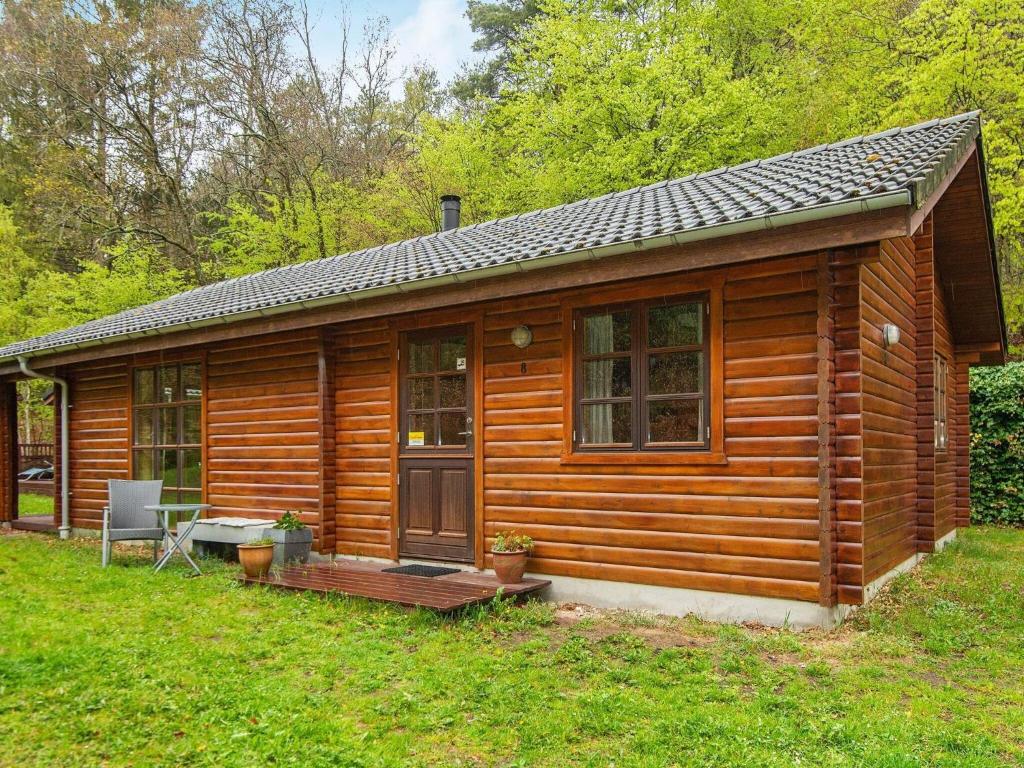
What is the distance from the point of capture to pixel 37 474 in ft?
61.8

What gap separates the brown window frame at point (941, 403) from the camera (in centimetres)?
802

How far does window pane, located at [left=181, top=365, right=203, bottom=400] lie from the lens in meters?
8.98

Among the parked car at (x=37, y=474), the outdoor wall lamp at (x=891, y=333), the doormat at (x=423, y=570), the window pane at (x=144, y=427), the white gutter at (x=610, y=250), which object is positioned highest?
the white gutter at (x=610, y=250)

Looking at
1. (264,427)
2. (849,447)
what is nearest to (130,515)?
(264,427)

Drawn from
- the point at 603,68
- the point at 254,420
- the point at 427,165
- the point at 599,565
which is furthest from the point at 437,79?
the point at 599,565

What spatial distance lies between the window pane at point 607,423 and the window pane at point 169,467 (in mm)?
5811

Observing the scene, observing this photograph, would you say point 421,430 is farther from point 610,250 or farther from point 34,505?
point 34,505

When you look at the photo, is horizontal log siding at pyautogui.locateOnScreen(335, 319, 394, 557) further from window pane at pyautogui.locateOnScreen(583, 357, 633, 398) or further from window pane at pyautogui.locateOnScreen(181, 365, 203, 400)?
window pane at pyautogui.locateOnScreen(181, 365, 203, 400)

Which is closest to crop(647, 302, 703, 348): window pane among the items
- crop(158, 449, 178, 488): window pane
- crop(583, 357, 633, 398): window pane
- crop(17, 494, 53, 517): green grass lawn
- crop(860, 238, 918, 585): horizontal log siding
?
crop(583, 357, 633, 398): window pane

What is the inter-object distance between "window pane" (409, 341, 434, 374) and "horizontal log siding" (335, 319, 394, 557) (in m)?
0.27

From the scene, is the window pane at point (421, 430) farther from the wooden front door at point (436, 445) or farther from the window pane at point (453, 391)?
the window pane at point (453, 391)

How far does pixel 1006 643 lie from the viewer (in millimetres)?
4531

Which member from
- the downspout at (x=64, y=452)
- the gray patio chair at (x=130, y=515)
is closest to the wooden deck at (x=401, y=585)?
the gray patio chair at (x=130, y=515)

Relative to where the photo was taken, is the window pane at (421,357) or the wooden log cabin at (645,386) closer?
the wooden log cabin at (645,386)
